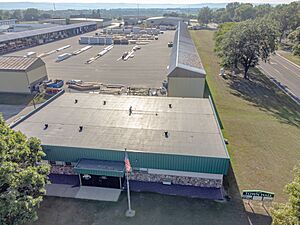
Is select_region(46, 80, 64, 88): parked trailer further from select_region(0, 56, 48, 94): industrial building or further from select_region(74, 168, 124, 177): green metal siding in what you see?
select_region(74, 168, 124, 177): green metal siding

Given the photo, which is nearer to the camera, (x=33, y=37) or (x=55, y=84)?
(x=55, y=84)

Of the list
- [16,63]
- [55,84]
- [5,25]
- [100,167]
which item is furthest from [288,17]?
[5,25]

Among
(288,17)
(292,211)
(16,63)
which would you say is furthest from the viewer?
(288,17)

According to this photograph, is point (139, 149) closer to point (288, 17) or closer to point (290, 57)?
point (290, 57)

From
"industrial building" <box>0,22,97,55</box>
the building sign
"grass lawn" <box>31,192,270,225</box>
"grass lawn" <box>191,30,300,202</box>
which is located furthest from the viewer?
"industrial building" <box>0,22,97,55</box>

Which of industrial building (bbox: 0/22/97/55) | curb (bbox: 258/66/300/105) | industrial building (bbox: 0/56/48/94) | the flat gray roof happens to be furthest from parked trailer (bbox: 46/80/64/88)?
industrial building (bbox: 0/22/97/55)

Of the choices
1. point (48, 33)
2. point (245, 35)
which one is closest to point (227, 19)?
point (48, 33)

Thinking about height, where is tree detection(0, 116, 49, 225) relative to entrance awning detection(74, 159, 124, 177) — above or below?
above
